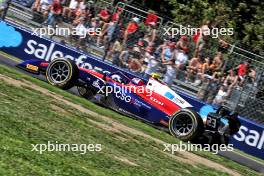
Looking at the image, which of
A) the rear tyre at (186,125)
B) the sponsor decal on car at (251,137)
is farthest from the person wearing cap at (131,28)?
the rear tyre at (186,125)

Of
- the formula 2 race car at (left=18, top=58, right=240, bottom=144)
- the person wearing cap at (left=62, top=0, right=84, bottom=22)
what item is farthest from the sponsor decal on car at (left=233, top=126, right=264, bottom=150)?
the person wearing cap at (left=62, top=0, right=84, bottom=22)

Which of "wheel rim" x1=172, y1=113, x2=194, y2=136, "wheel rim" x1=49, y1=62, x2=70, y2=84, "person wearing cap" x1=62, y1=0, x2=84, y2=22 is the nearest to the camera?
"wheel rim" x1=172, y1=113, x2=194, y2=136

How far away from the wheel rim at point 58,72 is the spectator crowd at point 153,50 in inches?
132

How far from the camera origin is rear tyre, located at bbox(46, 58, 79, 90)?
15523 millimetres

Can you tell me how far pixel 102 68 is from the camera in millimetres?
18656

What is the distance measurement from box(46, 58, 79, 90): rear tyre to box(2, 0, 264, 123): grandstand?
3371 mm

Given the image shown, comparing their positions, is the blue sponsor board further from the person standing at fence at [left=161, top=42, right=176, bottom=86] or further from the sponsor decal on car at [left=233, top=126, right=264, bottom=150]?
the person standing at fence at [left=161, top=42, right=176, bottom=86]

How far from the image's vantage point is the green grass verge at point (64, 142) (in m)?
7.35

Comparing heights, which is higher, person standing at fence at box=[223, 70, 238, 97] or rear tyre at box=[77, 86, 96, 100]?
person standing at fence at box=[223, 70, 238, 97]

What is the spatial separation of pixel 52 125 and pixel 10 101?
1.29 m

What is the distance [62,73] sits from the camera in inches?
622

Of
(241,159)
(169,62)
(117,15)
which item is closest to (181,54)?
(169,62)

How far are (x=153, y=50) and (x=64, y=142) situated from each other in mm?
10192

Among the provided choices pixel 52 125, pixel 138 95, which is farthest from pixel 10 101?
pixel 138 95
